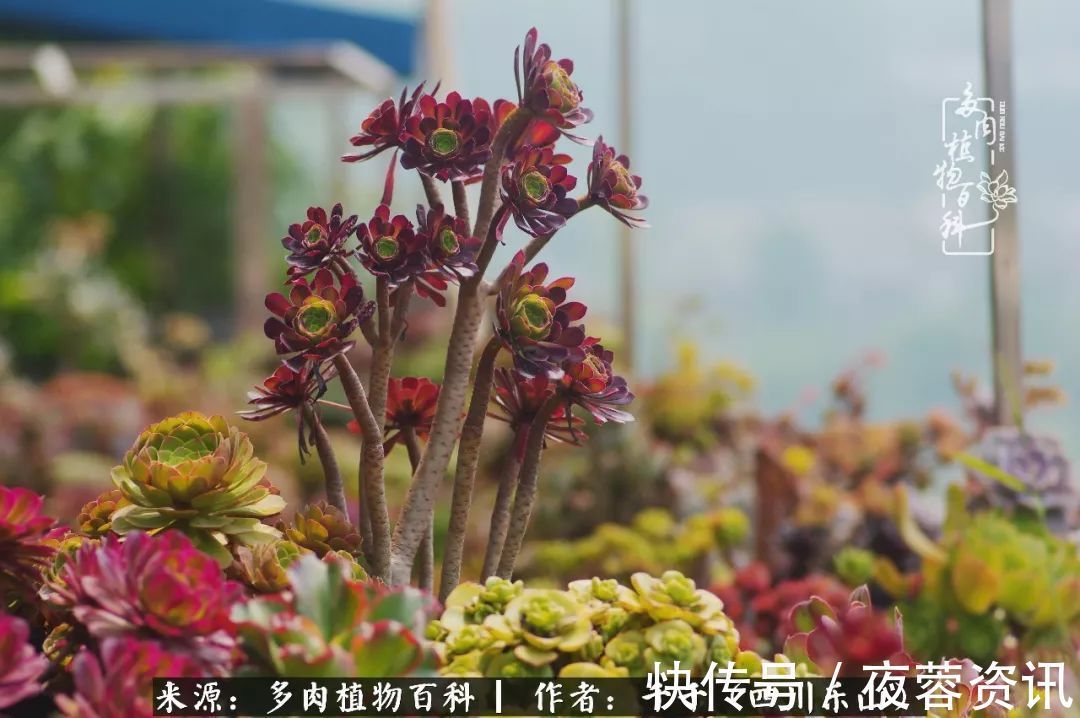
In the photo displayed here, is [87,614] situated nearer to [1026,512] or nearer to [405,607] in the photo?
[405,607]

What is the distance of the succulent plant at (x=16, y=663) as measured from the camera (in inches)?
26.7

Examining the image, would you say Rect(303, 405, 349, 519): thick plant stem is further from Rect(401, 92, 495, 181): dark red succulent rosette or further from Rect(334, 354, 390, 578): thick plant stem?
Rect(401, 92, 495, 181): dark red succulent rosette


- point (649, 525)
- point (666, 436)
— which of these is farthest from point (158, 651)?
point (666, 436)

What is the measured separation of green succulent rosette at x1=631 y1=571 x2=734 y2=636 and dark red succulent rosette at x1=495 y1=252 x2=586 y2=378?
172 millimetres

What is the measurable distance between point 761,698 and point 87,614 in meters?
0.44

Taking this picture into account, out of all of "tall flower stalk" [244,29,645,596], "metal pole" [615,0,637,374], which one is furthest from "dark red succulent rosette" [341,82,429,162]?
"metal pole" [615,0,637,374]

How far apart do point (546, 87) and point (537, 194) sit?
0.09 m

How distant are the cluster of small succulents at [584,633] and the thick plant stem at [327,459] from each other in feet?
0.59

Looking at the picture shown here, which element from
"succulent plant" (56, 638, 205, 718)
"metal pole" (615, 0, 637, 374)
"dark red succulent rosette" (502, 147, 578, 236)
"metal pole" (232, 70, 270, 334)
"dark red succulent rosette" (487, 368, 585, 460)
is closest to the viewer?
"succulent plant" (56, 638, 205, 718)

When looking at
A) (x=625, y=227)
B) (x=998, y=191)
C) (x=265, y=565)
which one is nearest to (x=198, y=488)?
(x=265, y=565)

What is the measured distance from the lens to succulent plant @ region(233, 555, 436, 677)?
2.21ft

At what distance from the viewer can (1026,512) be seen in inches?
67.9

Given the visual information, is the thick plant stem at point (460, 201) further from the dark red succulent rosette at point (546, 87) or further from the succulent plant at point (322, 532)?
the succulent plant at point (322, 532)

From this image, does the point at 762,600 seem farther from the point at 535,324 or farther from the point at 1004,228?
the point at 535,324
